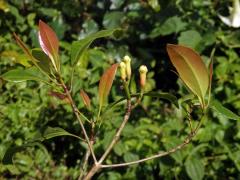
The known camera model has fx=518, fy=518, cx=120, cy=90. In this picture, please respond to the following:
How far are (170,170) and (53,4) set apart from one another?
135 centimetres

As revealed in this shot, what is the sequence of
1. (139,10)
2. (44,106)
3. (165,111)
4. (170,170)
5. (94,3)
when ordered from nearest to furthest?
(170,170) < (44,106) < (165,111) < (139,10) < (94,3)

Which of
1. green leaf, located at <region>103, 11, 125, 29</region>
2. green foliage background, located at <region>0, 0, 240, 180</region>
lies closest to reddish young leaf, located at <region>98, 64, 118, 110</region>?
green foliage background, located at <region>0, 0, 240, 180</region>

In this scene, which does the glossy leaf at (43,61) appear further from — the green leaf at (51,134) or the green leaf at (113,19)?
the green leaf at (113,19)

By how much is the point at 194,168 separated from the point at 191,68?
1.37 meters

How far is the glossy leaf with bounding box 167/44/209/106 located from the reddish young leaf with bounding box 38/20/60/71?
0.24 metres

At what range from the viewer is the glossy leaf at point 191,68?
999mm

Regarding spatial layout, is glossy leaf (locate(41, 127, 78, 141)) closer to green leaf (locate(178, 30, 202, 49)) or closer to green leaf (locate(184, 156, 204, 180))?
green leaf (locate(184, 156, 204, 180))

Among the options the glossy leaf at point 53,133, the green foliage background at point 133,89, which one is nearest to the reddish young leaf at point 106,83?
the glossy leaf at point 53,133

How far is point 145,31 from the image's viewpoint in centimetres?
309

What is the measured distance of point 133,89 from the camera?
6.10 ft

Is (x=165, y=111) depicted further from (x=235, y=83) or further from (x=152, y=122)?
(x=235, y=83)

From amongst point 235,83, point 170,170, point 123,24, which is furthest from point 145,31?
point 170,170

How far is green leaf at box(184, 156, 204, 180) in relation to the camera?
2.30 m

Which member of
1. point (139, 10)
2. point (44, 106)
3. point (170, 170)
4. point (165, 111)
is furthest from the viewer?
point (139, 10)
